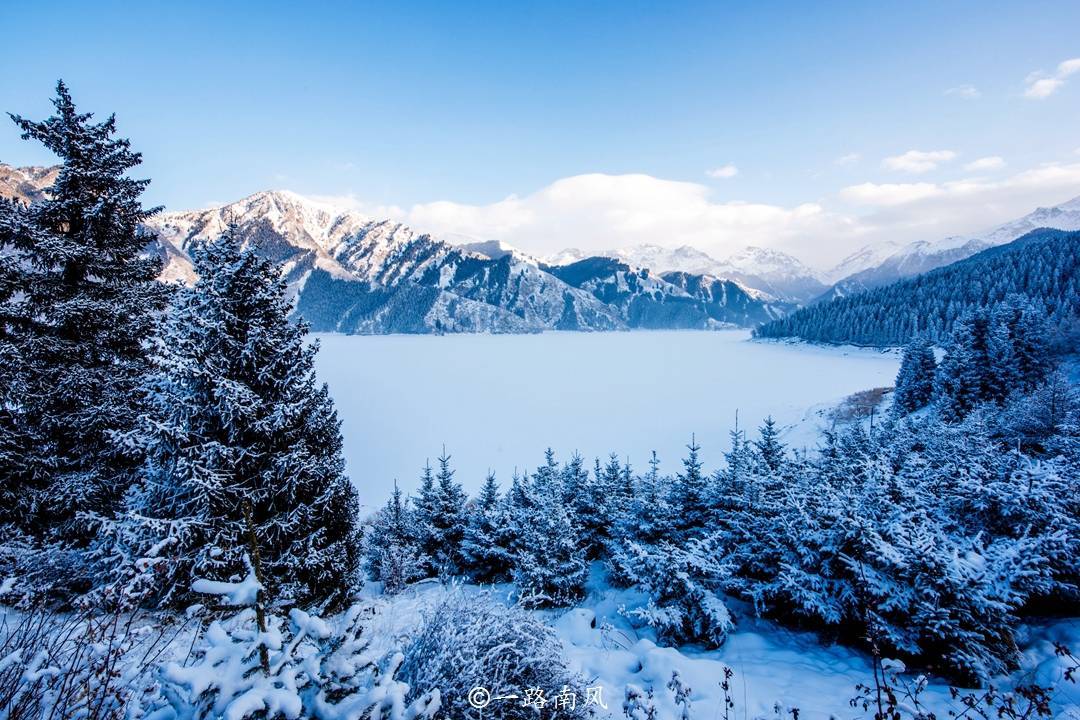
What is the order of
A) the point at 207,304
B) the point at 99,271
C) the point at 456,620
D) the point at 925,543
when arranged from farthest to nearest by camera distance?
the point at 99,271
the point at 207,304
the point at 925,543
the point at 456,620

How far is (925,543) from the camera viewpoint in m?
5.81

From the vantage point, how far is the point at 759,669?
6.21 m

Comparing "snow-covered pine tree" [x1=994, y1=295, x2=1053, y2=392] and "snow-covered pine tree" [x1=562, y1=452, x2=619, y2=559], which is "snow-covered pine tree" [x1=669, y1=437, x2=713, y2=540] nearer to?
"snow-covered pine tree" [x1=562, y1=452, x2=619, y2=559]

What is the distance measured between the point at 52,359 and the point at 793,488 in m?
14.8

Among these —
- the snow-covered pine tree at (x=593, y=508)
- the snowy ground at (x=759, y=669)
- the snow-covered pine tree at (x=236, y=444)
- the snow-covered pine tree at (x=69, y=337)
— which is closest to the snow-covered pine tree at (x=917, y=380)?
the snow-covered pine tree at (x=593, y=508)

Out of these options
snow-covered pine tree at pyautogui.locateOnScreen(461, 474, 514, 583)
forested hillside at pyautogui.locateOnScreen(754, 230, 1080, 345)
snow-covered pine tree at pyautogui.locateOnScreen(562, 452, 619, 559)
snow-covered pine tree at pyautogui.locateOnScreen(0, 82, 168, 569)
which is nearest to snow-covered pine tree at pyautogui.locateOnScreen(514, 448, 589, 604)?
snow-covered pine tree at pyautogui.locateOnScreen(461, 474, 514, 583)

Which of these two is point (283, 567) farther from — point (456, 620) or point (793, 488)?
point (793, 488)

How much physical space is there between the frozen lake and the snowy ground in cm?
2450

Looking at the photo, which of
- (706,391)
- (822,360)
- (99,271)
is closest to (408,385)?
(706,391)

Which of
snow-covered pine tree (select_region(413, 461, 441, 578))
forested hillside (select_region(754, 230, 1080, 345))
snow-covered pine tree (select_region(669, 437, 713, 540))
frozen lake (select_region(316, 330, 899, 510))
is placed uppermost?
forested hillside (select_region(754, 230, 1080, 345))

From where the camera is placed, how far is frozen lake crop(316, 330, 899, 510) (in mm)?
36750

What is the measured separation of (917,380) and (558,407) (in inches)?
1392

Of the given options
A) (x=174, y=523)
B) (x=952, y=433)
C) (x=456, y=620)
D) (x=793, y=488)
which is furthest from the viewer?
(x=952, y=433)

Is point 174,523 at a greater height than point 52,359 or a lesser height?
lesser
